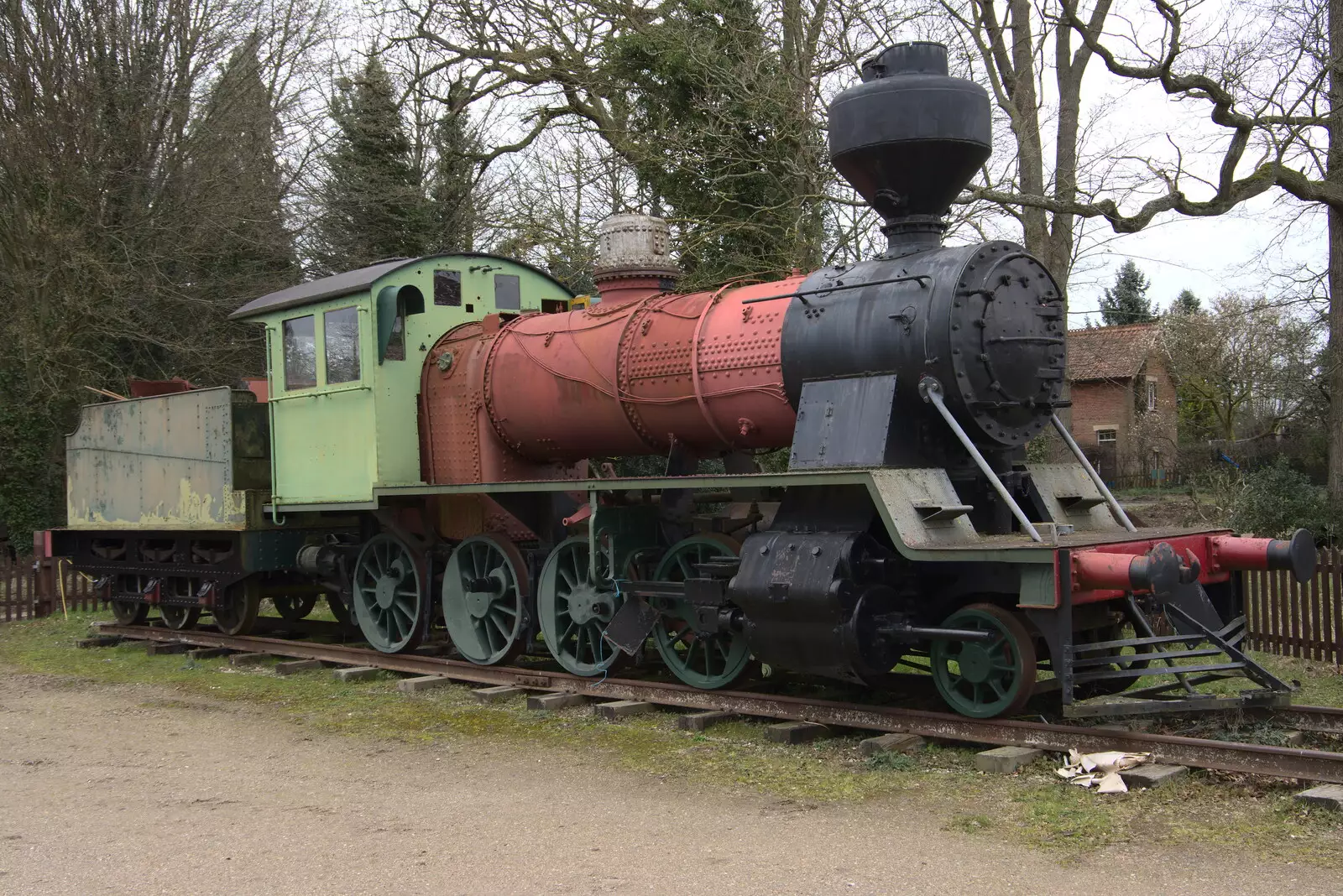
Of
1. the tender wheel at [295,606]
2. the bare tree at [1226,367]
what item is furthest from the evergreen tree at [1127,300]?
the tender wheel at [295,606]

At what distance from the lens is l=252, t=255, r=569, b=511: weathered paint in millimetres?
9383

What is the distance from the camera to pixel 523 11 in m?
20.4

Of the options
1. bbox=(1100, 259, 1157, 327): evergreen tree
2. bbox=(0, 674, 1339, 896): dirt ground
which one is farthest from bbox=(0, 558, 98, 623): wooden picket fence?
bbox=(1100, 259, 1157, 327): evergreen tree

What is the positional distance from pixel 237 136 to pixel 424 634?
12774 mm

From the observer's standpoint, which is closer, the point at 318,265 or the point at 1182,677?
the point at 1182,677

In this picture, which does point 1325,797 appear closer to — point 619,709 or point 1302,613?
point 619,709

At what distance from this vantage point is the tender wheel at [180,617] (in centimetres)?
1222

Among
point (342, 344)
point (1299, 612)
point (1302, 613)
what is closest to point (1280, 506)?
point (1299, 612)

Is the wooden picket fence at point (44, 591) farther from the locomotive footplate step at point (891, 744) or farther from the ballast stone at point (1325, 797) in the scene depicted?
the ballast stone at point (1325, 797)

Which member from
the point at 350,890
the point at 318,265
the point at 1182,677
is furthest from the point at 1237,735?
the point at 318,265

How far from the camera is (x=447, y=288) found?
1000 centimetres

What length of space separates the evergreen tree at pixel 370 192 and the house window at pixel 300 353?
39.7 feet

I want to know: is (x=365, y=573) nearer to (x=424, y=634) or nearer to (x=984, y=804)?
(x=424, y=634)

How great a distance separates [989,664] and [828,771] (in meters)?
1.04
